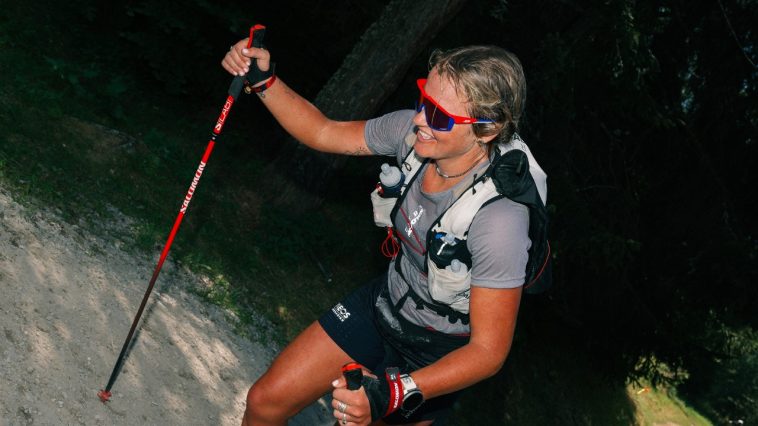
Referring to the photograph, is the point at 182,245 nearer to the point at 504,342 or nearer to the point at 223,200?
the point at 223,200

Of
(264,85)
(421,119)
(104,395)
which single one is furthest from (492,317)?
(104,395)

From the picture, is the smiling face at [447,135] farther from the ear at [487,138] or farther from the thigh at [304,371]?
the thigh at [304,371]

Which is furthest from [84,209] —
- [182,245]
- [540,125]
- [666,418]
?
[666,418]

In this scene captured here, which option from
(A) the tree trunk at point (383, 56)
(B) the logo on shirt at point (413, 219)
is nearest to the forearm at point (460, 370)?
(B) the logo on shirt at point (413, 219)

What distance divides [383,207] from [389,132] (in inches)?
14.3

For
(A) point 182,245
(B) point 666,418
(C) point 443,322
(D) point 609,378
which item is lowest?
(B) point 666,418

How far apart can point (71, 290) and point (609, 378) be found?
998cm

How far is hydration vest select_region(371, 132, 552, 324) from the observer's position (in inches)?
134

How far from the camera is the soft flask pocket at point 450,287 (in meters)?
3.52

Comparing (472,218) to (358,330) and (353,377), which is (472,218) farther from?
(358,330)

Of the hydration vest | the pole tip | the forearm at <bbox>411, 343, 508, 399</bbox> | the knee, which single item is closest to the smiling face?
the hydration vest

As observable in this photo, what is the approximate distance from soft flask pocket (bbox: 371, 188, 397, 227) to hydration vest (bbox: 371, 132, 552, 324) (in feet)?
1.10

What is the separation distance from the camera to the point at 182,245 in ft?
25.3

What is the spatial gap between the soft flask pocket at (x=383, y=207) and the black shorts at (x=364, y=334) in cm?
39
